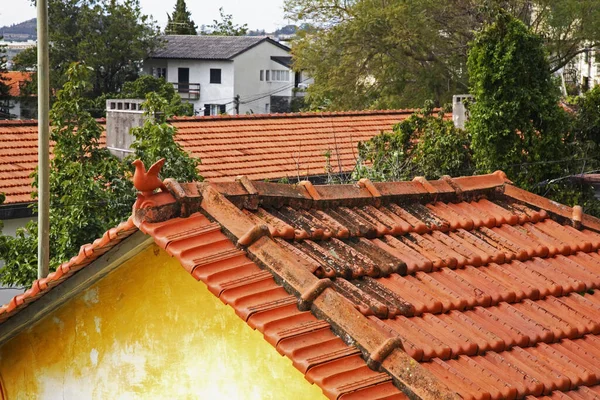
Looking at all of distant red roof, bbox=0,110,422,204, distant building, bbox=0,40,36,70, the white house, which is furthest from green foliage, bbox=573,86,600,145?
the white house

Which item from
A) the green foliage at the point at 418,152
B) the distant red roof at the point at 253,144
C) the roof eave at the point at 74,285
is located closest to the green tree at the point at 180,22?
the distant red roof at the point at 253,144

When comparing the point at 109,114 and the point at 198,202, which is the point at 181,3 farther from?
the point at 198,202

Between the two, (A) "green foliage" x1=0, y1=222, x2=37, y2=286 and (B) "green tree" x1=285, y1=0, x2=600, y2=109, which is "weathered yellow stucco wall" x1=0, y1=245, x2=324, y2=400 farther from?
(B) "green tree" x1=285, y1=0, x2=600, y2=109

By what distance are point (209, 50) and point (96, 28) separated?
8426mm

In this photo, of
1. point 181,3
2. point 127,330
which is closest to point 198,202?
point 127,330

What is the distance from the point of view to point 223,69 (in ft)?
216

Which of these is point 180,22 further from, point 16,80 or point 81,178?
point 81,178

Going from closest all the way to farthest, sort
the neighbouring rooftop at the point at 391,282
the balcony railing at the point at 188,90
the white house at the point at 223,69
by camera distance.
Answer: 1. the neighbouring rooftop at the point at 391,282
2. the white house at the point at 223,69
3. the balcony railing at the point at 188,90

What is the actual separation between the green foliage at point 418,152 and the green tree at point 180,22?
202 feet

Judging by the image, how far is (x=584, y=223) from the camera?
7.43 meters

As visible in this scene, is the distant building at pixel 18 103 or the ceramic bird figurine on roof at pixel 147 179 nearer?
the ceramic bird figurine on roof at pixel 147 179

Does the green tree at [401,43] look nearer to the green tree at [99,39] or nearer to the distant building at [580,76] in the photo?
the distant building at [580,76]

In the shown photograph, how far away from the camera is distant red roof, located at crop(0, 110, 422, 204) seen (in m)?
19.3

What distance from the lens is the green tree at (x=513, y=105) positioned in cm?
1372
